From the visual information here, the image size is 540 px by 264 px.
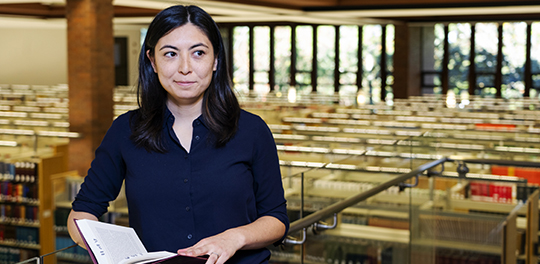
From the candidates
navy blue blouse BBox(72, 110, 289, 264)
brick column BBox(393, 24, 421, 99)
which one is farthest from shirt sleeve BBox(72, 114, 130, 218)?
brick column BBox(393, 24, 421, 99)

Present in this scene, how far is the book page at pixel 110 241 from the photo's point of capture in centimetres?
105

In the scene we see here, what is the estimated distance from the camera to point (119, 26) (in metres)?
17.9

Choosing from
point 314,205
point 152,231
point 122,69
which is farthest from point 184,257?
point 122,69

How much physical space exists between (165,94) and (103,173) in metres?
0.20

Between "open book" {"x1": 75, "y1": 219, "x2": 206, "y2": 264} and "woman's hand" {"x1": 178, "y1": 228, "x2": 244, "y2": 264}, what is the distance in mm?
13

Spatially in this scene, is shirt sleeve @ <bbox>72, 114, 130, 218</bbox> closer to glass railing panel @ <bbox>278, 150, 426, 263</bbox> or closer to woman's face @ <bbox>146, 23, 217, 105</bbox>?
woman's face @ <bbox>146, 23, 217, 105</bbox>

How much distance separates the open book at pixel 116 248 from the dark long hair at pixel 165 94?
171 mm

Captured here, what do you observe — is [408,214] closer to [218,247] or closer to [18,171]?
[218,247]

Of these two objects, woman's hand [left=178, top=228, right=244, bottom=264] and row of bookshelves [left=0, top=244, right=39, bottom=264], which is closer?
woman's hand [left=178, top=228, right=244, bottom=264]

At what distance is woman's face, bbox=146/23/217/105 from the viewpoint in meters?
1.12

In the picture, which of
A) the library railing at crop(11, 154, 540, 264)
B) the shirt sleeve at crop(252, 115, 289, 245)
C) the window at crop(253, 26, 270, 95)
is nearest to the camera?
the shirt sleeve at crop(252, 115, 289, 245)

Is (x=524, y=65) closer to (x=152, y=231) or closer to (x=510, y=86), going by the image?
(x=510, y=86)

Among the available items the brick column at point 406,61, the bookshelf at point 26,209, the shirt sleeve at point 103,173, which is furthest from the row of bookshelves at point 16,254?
the brick column at point 406,61

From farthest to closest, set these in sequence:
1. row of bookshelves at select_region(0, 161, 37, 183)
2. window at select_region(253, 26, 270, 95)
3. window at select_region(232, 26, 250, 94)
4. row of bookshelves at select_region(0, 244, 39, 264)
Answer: window at select_region(232, 26, 250, 94) < window at select_region(253, 26, 270, 95) < row of bookshelves at select_region(0, 161, 37, 183) < row of bookshelves at select_region(0, 244, 39, 264)
